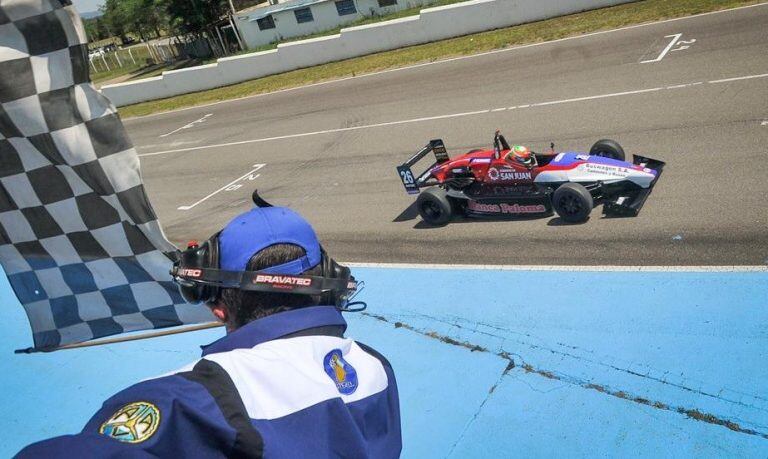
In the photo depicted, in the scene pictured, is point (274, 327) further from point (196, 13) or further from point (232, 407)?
point (196, 13)

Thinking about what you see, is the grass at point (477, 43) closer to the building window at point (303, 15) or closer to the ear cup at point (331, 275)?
the building window at point (303, 15)

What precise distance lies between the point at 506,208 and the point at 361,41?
16.8 meters

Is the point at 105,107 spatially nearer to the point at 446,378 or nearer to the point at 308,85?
the point at 446,378

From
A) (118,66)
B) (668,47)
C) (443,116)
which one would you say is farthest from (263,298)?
(118,66)

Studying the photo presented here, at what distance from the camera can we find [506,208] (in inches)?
323

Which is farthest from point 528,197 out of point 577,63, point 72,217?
point 577,63

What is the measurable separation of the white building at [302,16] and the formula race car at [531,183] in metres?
22.6

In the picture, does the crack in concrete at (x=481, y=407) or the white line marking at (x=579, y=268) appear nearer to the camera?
the crack in concrete at (x=481, y=407)

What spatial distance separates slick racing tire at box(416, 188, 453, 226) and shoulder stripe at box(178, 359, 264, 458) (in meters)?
7.19

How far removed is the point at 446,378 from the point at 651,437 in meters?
1.39

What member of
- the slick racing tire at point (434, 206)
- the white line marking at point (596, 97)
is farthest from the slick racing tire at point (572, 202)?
the white line marking at point (596, 97)

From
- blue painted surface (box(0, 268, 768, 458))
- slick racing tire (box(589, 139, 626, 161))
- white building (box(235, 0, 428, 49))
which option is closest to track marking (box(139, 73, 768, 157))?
slick racing tire (box(589, 139, 626, 161))

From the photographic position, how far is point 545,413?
376 centimetres

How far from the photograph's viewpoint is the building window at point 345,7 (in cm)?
3045
